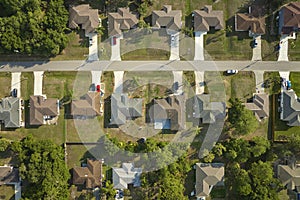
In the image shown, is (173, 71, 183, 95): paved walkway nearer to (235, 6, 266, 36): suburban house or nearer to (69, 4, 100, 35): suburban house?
(235, 6, 266, 36): suburban house

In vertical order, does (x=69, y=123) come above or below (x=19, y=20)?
below

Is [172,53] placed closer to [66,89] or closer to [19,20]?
[66,89]

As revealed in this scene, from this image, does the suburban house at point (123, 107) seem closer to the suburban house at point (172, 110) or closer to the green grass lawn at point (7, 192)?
the suburban house at point (172, 110)

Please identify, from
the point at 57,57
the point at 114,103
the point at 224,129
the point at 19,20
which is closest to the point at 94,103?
the point at 114,103

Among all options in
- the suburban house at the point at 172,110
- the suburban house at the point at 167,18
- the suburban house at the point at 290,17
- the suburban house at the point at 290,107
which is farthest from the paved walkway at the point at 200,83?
the suburban house at the point at 290,17

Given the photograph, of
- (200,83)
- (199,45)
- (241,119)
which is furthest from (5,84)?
(241,119)

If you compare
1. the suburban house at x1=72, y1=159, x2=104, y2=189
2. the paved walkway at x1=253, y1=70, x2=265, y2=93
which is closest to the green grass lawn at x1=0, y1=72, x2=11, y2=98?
the suburban house at x1=72, y1=159, x2=104, y2=189

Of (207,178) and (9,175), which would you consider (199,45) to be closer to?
(207,178)
